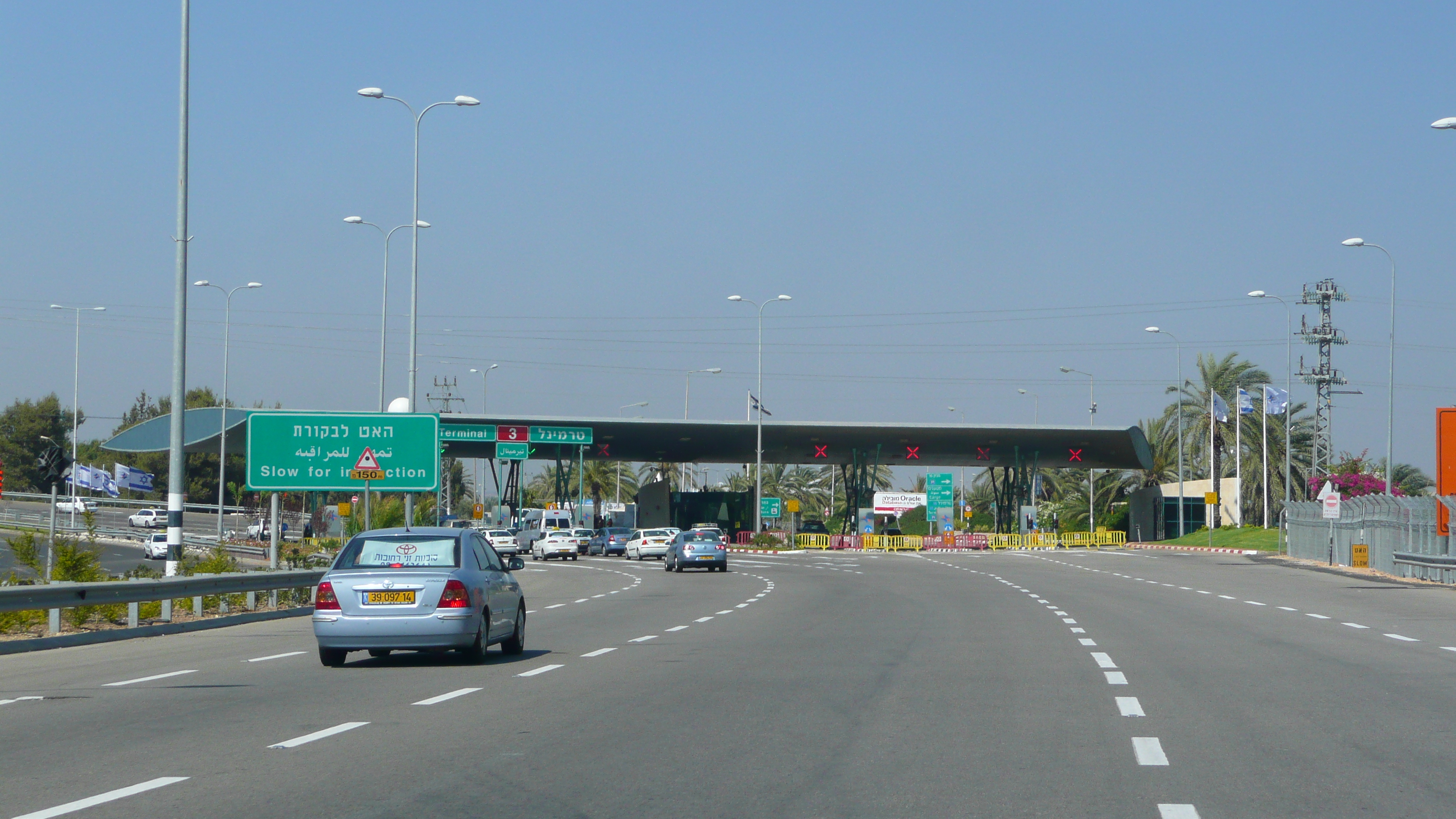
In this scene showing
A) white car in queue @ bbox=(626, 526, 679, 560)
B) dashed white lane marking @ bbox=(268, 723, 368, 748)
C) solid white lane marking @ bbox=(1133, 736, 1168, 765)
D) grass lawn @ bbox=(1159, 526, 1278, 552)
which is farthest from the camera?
grass lawn @ bbox=(1159, 526, 1278, 552)

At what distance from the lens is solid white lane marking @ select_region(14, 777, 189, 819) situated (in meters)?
7.04

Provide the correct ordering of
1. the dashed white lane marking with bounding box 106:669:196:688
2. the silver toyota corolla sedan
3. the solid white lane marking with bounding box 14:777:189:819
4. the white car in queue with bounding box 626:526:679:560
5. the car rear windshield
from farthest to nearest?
the white car in queue with bounding box 626:526:679:560 < the car rear windshield < the silver toyota corolla sedan < the dashed white lane marking with bounding box 106:669:196:688 < the solid white lane marking with bounding box 14:777:189:819

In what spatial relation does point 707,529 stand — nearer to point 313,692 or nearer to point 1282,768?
point 313,692

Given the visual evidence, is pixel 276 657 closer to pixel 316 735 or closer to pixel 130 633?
pixel 130 633

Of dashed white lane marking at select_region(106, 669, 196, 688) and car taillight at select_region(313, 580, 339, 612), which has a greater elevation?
car taillight at select_region(313, 580, 339, 612)

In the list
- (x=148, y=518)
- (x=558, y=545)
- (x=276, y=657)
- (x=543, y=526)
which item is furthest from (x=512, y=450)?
(x=276, y=657)

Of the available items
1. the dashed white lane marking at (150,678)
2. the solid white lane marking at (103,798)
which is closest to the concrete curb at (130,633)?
the dashed white lane marking at (150,678)

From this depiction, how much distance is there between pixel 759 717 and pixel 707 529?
130 feet

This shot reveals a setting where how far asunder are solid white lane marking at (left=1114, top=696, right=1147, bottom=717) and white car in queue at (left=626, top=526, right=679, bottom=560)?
52871 millimetres

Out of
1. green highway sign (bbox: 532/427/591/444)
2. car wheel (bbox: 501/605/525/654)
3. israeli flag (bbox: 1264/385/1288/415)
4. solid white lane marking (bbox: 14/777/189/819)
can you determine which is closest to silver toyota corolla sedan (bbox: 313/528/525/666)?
car wheel (bbox: 501/605/525/654)

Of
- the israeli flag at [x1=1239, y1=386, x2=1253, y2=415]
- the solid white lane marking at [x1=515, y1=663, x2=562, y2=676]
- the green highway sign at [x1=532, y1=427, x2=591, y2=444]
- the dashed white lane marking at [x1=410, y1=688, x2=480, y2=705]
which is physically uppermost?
the israeli flag at [x1=1239, y1=386, x2=1253, y2=415]

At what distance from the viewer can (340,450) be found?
1292 inches

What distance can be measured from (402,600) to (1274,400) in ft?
209

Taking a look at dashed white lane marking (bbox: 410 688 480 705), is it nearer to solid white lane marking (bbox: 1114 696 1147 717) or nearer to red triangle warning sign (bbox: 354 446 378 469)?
solid white lane marking (bbox: 1114 696 1147 717)
